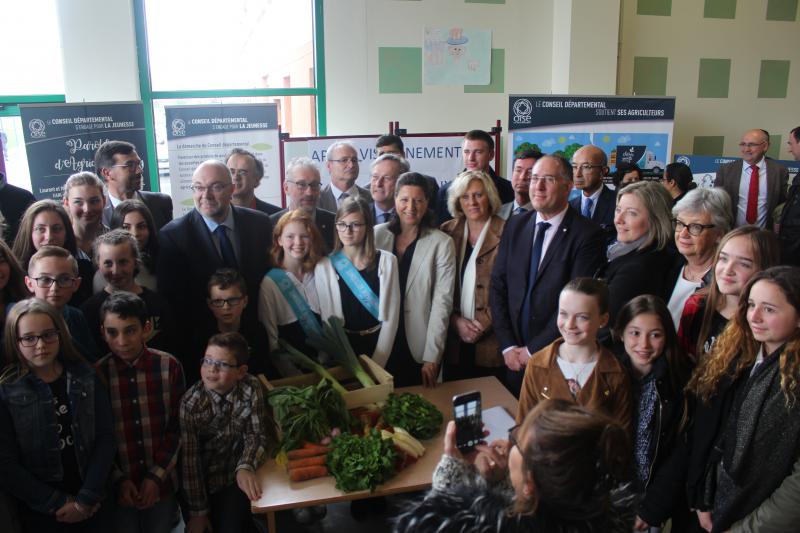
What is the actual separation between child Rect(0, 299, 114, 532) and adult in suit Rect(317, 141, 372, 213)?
2228 millimetres

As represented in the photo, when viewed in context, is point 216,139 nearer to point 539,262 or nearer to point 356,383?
point 356,383

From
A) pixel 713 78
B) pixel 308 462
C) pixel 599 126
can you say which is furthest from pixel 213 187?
pixel 713 78

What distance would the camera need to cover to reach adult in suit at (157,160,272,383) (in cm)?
302

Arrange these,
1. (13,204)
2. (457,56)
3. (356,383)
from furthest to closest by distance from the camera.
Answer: (457,56) < (13,204) < (356,383)

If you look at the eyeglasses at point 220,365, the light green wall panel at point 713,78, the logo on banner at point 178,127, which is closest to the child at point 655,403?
the eyeglasses at point 220,365

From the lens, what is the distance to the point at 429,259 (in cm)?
318

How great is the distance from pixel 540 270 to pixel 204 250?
5.71 ft

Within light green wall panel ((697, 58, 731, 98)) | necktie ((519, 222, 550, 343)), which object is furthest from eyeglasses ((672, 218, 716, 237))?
light green wall panel ((697, 58, 731, 98))

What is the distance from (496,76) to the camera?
6.54m

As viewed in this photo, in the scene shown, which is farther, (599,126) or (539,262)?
(599,126)

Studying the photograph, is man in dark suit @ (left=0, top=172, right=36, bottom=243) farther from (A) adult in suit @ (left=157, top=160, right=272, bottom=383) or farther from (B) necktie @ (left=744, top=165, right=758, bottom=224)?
(B) necktie @ (left=744, top=165, right=758, bottom=224)

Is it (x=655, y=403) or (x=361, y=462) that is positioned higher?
(x=655, y=403)

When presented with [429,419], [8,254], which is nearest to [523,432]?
[429,419]

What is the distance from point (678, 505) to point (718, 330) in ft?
2.22
